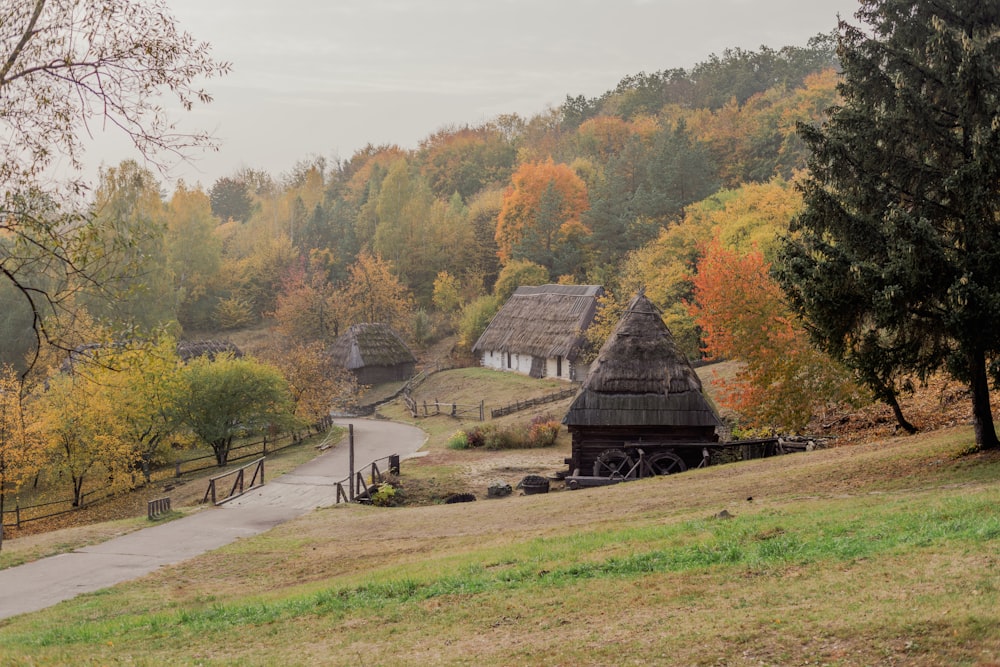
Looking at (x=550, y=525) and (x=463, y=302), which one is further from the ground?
(x=463, y=302)

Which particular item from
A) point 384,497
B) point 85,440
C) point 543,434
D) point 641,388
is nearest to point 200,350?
point 85,440

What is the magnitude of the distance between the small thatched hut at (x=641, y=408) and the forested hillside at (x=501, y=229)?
31.2 feet

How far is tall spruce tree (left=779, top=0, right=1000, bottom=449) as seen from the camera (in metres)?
14.8

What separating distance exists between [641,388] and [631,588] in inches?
702

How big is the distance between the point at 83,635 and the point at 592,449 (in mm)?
18424

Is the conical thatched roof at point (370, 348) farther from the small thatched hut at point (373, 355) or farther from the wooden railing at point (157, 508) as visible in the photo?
the wooden railing at point (157, 508)

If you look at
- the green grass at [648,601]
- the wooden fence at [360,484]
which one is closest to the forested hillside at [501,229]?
the wooden fence at [360,484]

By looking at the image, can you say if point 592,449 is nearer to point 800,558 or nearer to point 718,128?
point 800,558

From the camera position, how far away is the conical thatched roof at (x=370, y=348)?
60.1 metres

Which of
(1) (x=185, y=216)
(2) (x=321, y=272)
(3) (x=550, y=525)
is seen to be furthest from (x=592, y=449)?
(1) (x=185, y=216)

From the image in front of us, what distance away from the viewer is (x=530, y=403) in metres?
46.6

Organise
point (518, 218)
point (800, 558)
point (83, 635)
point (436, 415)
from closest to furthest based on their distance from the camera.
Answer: point (800, 558)
point (83, 635)
point (436, 415)
point (518, 218)

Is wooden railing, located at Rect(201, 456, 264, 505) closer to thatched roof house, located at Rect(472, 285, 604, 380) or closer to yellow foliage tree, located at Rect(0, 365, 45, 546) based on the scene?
yellow foliage tree, located at Rect(0, 365, 45, 546)

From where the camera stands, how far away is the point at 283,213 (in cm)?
9638
